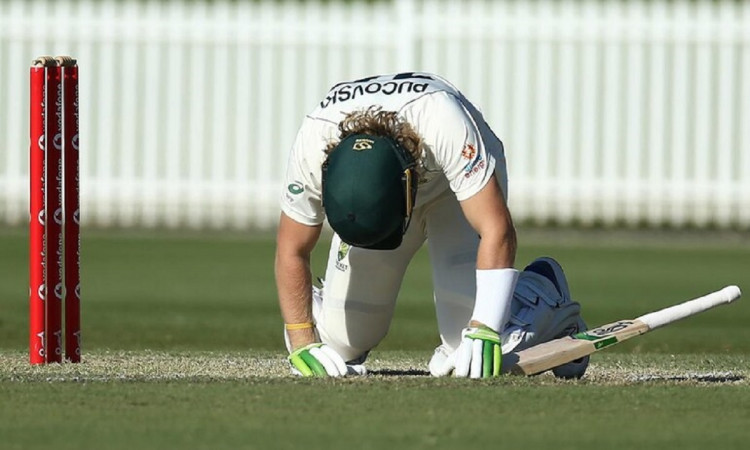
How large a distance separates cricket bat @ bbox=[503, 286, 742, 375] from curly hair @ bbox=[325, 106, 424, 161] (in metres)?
0.79

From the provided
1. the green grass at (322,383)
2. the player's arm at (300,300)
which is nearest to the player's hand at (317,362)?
the player's arm at (300,300)

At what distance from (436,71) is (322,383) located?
790 centimetres

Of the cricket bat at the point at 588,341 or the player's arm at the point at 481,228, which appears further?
the cricket bat at the point at 588,341

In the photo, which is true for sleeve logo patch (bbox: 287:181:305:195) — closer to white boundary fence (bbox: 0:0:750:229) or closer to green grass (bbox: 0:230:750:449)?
green grass (bbox: 0:230:750:449)

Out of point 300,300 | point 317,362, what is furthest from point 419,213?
point 317,362

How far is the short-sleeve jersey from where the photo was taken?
5176mm

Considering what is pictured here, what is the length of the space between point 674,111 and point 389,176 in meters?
8.05

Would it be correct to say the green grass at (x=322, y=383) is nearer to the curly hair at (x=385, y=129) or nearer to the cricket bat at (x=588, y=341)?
the cricket bat at (x=588, y=341)

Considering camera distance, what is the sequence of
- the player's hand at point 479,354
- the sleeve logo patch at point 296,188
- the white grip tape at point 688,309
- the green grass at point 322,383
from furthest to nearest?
the white grip tape at point 688,309, the sleeve logo patch at point 296,188, the player's hand at point 479,354, the green grass at point 322,383

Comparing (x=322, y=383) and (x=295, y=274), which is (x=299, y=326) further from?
(x=322, y=383)

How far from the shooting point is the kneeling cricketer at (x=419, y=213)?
5027mm

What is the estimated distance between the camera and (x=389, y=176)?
4984 mm

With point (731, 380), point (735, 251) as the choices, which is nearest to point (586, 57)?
point (735, 251)

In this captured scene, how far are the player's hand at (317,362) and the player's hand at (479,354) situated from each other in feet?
1.31
